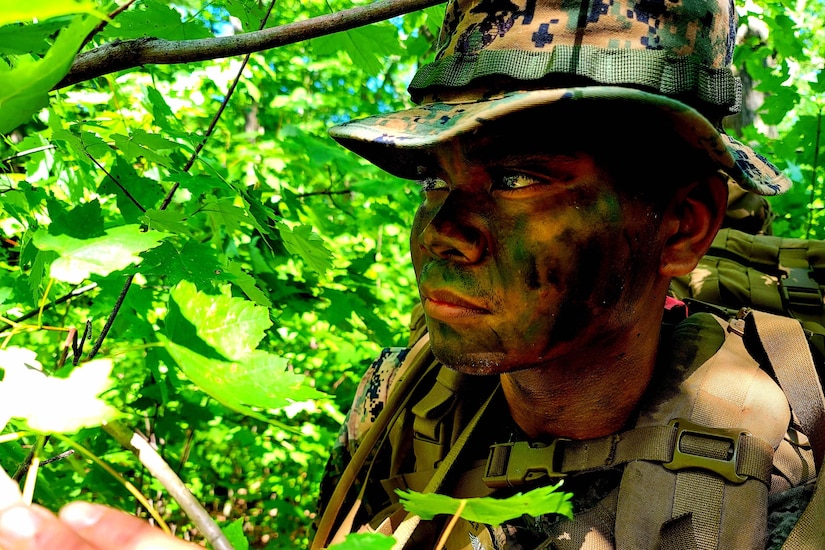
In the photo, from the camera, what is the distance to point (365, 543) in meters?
0.73

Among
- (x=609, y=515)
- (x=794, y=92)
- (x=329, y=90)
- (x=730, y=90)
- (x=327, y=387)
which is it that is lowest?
(x=327, y=387)

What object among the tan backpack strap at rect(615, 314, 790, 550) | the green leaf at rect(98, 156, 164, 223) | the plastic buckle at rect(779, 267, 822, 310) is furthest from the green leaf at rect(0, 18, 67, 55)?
the plastic buckle at rect(779, 267, 822, 310)

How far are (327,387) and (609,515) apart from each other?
2658 mm

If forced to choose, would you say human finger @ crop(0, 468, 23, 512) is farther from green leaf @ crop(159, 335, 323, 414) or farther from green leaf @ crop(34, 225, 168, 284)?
green leaf @ crop(34, 225, 168, 284)

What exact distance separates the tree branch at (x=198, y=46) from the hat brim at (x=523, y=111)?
0.83 ft

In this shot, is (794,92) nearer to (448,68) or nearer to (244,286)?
(448,68)

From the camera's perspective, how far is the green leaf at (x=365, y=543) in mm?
723

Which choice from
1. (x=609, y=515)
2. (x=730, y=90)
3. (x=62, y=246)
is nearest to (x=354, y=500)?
(x=609, y=515)

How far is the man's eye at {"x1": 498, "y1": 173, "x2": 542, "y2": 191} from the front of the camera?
1515 millimetres

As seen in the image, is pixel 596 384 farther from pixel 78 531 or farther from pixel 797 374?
pixel 78 531

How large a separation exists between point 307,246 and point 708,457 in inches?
46.2

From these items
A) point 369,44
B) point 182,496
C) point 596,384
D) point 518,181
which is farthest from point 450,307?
→ point 182,496

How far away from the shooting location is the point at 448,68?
1658 mm

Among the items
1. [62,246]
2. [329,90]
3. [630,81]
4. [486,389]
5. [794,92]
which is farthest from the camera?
[329,90]
